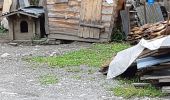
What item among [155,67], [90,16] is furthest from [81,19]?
[155,67]

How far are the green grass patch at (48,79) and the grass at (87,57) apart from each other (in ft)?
4.43

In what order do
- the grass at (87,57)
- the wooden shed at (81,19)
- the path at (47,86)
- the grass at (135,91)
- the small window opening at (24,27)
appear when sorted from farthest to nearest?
the small window opening at (24,27), the wooden shed at (81,19), the grass at (87,57), the path at (47,86), the grass at (135,91)

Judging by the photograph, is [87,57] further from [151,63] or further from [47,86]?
[151,63]

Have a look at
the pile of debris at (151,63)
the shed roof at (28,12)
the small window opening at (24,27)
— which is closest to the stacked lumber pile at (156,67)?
the pile of debris at (151,63)

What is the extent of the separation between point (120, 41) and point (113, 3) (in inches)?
53.9

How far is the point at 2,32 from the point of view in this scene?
19.1 metres

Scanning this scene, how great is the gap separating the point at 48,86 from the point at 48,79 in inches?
25.6

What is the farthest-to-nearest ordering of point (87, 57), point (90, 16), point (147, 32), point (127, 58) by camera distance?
point (90, 16) < point (147, 32) < point (87, 57) < point (127, 58)

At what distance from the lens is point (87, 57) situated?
498 inches

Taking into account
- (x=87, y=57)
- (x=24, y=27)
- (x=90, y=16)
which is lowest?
(x=87, y=57)

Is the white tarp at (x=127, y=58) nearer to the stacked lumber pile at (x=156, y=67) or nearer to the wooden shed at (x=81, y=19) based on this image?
the stacked lumber pile at (x=156, y=67)

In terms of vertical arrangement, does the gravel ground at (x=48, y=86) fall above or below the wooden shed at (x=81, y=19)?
below

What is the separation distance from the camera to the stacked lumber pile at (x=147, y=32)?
521 inches

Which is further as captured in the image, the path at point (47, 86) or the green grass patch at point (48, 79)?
the green grass patch at point (48, 79)
